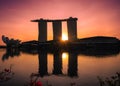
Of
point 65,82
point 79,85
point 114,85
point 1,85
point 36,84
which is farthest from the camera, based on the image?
point 65,82

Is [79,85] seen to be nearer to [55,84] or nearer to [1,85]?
[55,84]

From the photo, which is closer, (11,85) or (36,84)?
(36,84)

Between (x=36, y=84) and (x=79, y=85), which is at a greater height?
(x=36, y=84)

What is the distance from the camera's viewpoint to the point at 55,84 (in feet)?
114

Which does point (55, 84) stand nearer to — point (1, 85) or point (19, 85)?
point (19, 85)

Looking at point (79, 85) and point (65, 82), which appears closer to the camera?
point (79, 85)

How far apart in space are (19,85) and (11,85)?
1.63 metres

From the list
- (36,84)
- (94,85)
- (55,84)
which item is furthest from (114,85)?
(55,84)

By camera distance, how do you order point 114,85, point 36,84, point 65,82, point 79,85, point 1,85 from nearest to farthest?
point 36,84 < point 114,85 < point 1,85 < point 79,85 < point 65,82

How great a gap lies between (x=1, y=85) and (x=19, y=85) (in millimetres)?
2457

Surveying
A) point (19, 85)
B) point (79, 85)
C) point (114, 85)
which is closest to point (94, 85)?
point (79, 85)

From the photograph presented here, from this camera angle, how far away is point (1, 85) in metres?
30.2


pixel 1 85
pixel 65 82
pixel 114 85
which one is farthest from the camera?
pixel 65 82

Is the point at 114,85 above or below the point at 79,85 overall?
above
